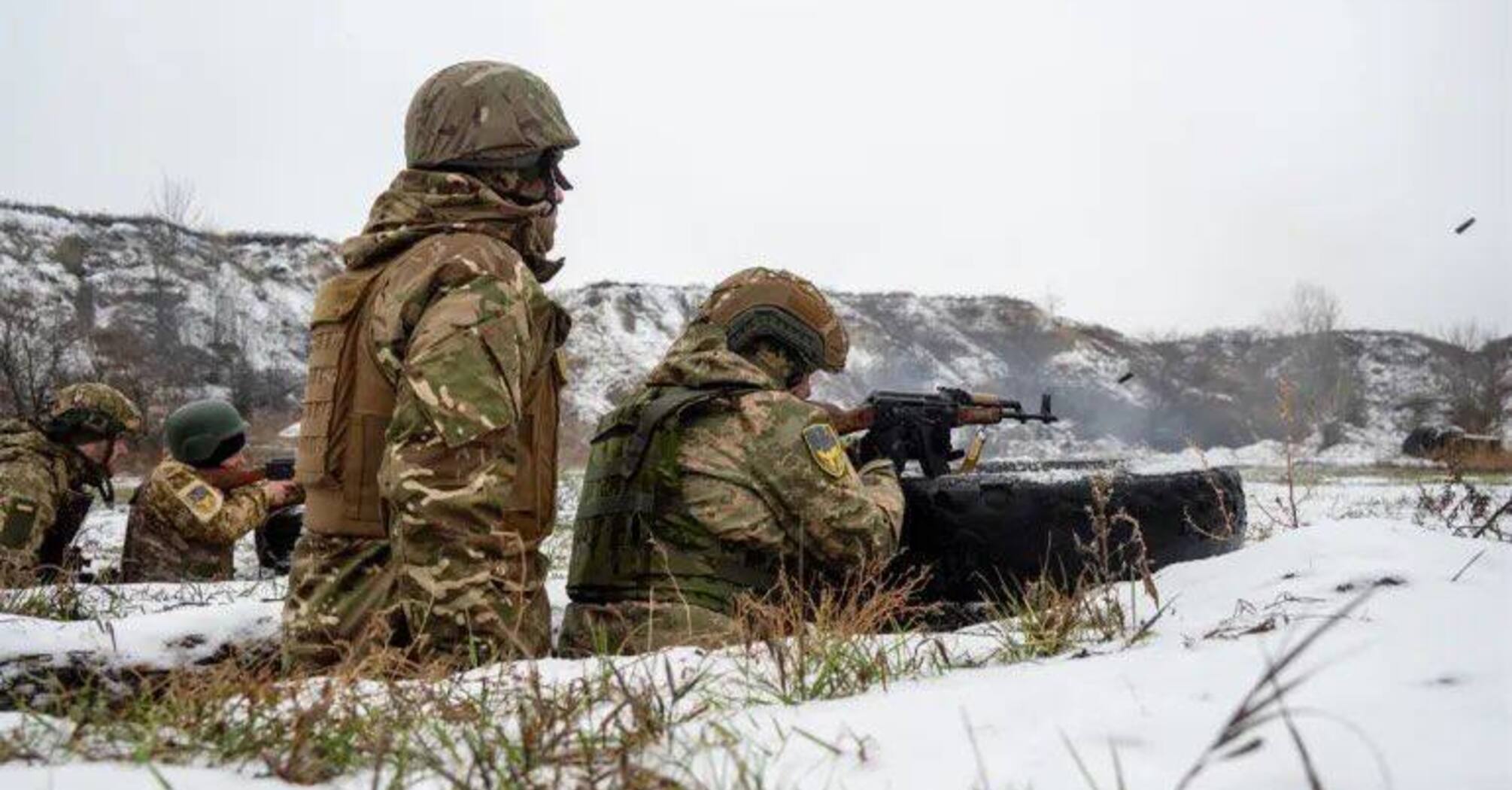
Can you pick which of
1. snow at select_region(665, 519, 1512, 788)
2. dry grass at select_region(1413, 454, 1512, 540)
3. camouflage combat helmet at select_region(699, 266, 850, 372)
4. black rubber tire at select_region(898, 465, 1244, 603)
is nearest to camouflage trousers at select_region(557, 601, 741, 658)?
black rubber tire at select_region(898, 465, 1244, 603)

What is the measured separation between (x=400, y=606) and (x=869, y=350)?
4931cm

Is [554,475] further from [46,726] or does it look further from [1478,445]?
[1478,445]

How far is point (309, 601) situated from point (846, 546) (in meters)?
1.80

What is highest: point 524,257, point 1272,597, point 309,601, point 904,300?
point 904,300

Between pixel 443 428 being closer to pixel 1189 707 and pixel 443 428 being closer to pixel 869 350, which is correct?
pixel 1189 707

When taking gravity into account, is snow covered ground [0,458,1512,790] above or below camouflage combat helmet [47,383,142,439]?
below

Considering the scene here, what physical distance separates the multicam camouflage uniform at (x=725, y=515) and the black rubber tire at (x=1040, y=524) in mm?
394

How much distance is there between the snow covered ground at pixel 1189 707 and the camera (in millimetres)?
1399

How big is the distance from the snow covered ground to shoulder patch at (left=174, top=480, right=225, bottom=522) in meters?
5.05

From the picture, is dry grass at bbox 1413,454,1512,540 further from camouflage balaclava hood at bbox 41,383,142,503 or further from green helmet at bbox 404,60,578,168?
camouflage balaclava hood at bbox 41,383,142,503

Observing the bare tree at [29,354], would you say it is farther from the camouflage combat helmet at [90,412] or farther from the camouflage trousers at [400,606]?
the camouflage trousers at [400,606]

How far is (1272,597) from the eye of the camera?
248cm

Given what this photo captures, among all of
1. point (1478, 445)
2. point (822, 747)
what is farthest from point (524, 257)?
point (1478, 445)

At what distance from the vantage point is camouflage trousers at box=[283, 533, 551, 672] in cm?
297
